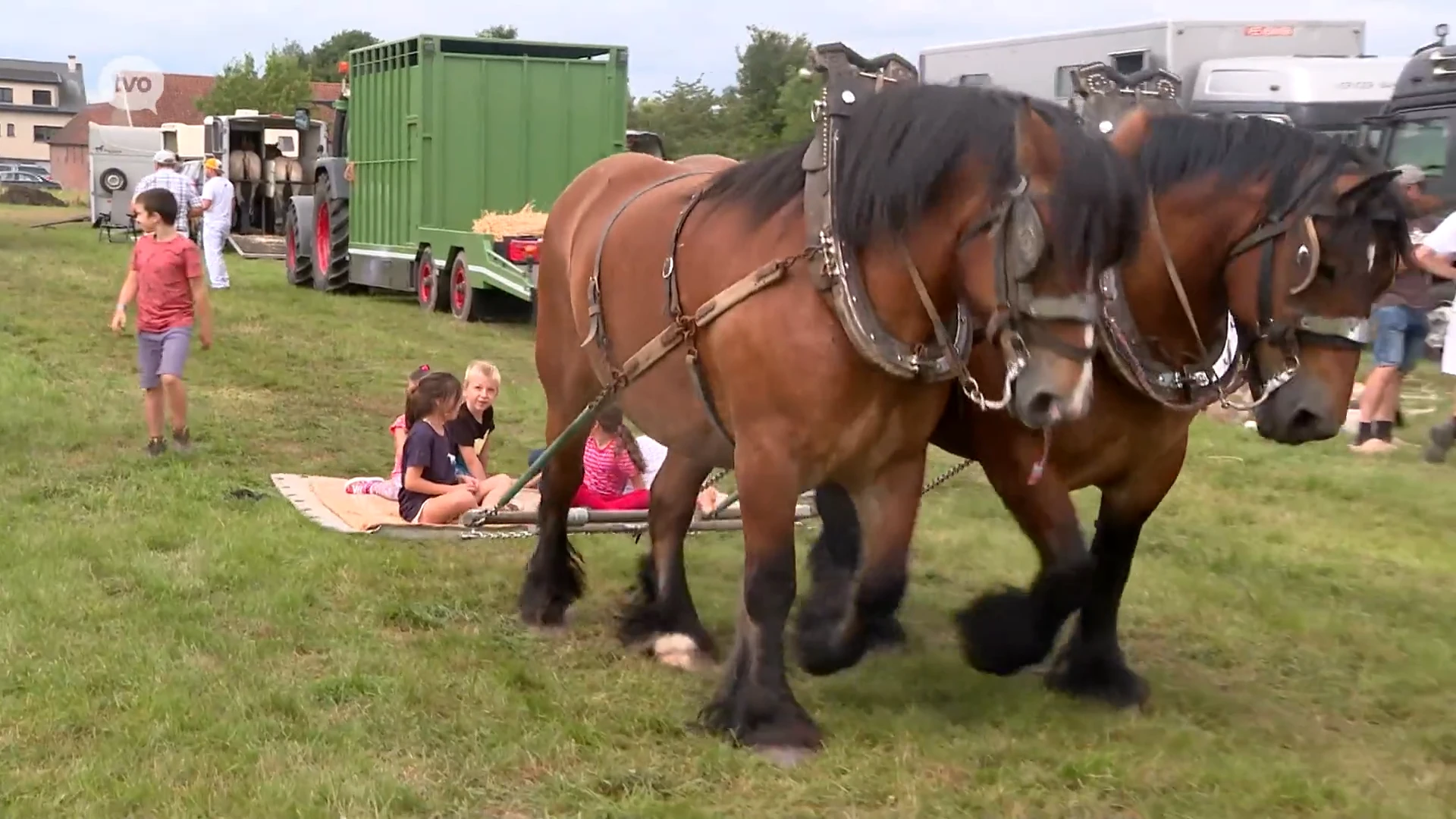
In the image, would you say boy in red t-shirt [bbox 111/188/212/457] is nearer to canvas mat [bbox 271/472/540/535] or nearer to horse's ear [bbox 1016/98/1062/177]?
canvas mat [bbox 271/472/540/535]

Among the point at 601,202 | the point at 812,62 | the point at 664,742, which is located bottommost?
the point at 664,742

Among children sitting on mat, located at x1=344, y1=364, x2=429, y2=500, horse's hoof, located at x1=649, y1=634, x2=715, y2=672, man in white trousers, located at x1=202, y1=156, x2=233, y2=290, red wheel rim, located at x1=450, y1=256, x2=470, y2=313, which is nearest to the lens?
horse's hoof, located at x1=649, y1=634, x2=715, y2=672

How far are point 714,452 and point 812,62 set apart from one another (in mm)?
1202

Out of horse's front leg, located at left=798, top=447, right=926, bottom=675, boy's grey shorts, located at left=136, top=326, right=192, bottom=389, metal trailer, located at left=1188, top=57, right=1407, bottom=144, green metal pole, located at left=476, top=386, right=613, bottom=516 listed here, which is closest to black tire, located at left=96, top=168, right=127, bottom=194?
metal trailer, located at left=1188, top=57, right=1407, bottom=144

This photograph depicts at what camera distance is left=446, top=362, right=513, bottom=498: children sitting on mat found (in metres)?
6.74

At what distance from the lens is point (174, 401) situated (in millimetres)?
7844

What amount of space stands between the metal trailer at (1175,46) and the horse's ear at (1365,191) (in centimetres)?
1321

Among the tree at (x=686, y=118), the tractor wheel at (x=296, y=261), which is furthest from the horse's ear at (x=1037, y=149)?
the tree at (x=686, y=118)

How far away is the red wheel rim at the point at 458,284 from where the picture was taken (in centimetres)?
1471

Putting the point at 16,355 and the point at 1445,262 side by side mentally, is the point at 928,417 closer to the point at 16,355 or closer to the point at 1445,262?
the point at 1445,262

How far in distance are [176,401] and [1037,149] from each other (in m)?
5.60

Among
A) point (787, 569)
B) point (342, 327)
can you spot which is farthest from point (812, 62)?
point (342, 327)

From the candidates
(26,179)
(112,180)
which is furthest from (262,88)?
(112,180)

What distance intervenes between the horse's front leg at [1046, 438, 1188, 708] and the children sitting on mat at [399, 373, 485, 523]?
281 cm
